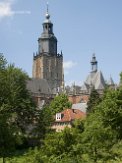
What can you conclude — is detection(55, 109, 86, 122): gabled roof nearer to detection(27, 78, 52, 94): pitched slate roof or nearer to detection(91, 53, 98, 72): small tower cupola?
detection(27, 78, 52, 94): pitched slate roof

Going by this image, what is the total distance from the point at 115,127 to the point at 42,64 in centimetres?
10412

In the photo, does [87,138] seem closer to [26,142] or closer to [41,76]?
[26,142]

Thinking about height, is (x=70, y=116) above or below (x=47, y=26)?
below

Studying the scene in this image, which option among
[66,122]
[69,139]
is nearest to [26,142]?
[66,122]

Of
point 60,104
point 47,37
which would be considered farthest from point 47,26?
point 60,104

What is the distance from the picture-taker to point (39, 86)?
5271 inches

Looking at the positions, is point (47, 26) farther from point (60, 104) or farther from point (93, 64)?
point (60, 104)

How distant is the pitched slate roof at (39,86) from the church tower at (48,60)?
4.04m

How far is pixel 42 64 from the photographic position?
14788 centimetres

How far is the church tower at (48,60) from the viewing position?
141125 millimetres

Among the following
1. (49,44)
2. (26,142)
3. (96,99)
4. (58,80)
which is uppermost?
(49,44)

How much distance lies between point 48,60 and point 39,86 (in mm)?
16502

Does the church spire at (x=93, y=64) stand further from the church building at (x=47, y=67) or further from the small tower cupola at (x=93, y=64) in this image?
the church building at (x=47, y=67)

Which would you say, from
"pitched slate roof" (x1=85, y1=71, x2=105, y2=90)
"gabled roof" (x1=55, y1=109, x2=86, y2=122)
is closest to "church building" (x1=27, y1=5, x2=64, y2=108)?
"pitched slate roof" (x1=85, y1=71, x2=105, y2=90)
